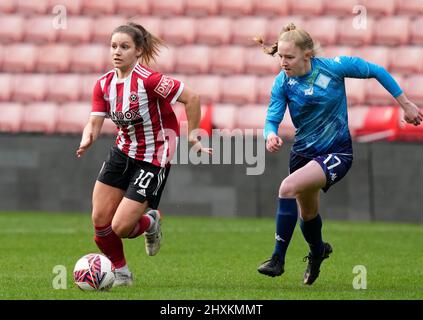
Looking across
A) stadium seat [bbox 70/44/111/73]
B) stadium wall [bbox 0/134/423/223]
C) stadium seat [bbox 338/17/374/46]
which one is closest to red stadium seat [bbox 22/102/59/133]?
stadium seat [bbox 70/44/111/73]

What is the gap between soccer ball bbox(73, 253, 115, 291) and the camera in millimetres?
7340

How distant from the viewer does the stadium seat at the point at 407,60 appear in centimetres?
1548

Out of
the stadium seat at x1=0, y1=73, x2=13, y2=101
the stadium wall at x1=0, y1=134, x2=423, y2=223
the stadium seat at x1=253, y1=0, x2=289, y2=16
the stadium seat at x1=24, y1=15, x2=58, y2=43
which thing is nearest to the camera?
the stadium wall at x1=0, y1=134, x2=423, y2=223

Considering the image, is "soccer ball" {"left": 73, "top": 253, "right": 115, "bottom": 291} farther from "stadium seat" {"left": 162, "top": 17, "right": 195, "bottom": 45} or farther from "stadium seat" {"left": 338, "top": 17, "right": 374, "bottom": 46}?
"stadium seat" {"left": 162, "top": 17, "right": 195, "bottom": 45}

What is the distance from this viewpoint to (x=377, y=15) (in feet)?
53.0

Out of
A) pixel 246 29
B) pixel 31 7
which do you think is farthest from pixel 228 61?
pixel 31 7

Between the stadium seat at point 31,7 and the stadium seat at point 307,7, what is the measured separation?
3.89 m

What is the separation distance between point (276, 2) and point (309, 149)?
30.1 feet

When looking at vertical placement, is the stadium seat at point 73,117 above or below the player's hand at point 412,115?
above

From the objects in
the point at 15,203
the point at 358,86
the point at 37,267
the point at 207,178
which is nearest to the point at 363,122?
the point at 358,86

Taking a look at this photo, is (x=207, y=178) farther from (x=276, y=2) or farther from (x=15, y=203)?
(x=276, y=2)

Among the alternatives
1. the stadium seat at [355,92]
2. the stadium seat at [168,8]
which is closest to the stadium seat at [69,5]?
the stadium seat at [168,8]

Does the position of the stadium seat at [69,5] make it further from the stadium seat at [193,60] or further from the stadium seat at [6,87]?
the stadium seat at [193,60]

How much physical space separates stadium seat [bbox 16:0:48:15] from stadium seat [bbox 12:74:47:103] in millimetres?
1448
